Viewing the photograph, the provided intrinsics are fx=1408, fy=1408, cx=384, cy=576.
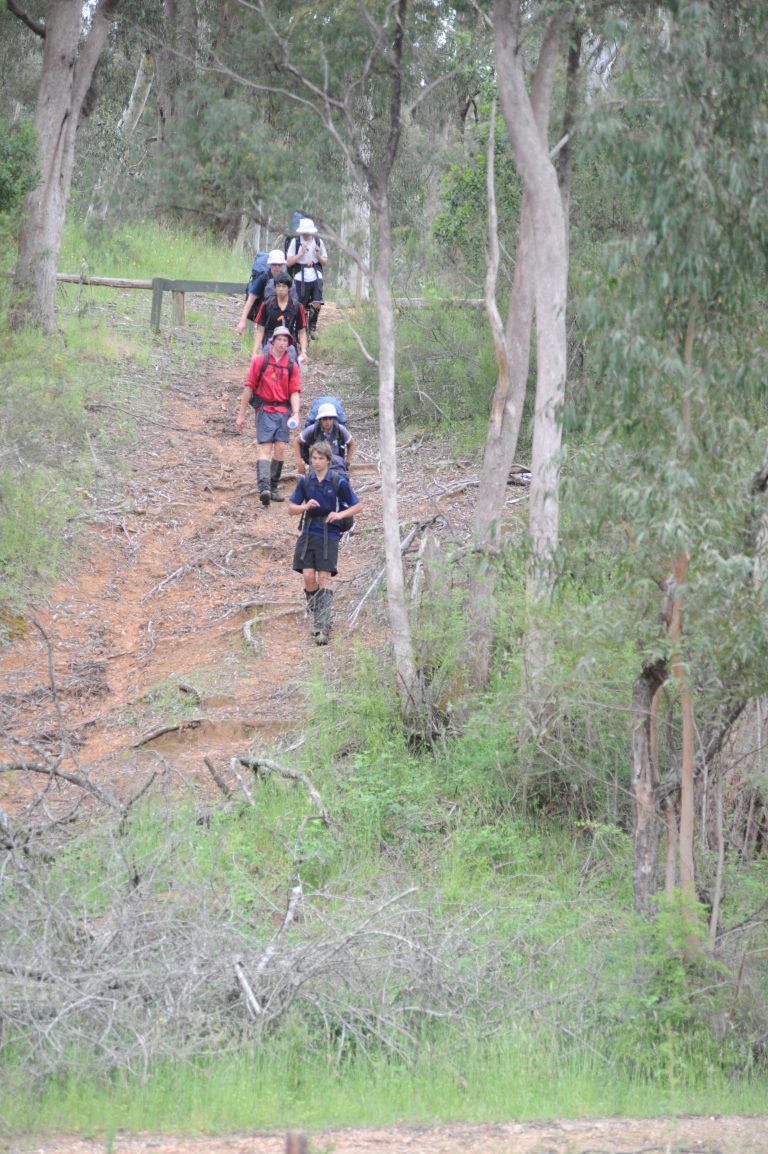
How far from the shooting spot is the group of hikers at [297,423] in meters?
11.8

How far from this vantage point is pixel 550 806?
10.3 metres

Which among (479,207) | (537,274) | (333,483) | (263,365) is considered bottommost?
(333,483)

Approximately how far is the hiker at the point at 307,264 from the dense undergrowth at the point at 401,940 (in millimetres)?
5953

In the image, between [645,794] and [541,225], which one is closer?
[645,794]

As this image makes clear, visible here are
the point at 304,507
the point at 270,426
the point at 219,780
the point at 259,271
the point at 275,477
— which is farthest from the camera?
the point at 259,271

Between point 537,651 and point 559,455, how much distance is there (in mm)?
2788

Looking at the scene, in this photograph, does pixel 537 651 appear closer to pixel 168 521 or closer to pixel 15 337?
pixel 168 521

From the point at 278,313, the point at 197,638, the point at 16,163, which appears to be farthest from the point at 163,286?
the point at 197,638

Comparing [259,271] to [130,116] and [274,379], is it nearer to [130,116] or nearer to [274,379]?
[274,379]

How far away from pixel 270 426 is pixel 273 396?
391 millimetres

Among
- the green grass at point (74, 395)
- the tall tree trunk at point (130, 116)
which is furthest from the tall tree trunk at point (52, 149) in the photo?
the tall tree trunk at point (130, 116)

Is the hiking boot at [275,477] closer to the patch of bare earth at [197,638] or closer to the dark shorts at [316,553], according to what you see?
the patch of bare earth at [197,638]

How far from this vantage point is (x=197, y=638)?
12469 mm

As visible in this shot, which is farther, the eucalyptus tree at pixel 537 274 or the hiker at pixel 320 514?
the hiker at pixel 320 514
